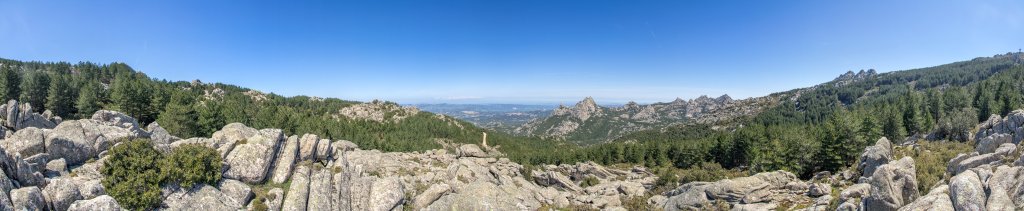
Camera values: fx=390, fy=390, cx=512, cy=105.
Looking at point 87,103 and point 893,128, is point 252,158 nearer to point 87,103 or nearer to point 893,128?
point 87,103

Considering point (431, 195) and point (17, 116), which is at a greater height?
point (17, 116)

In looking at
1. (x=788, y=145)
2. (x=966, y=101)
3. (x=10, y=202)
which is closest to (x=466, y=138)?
(x=788, y=145)

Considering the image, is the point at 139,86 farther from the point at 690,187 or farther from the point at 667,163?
the point at 667,163

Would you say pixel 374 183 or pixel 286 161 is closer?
pixel 374 183

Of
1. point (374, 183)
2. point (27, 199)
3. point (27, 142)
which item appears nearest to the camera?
point (27, 199)

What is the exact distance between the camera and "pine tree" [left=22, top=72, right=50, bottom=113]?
3285 inches

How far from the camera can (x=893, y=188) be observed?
28.5 m

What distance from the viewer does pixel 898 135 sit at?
8819 centimetres

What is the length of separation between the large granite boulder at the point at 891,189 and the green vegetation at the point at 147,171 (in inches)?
2114

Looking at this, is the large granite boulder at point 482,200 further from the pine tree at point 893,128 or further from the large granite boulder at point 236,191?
the pine tree at point 893,128

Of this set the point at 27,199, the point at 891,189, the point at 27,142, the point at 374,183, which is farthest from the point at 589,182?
the point at 27,142

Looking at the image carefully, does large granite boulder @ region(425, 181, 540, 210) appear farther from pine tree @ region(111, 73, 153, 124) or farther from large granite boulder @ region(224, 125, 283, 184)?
pine tree @ region(111, 73, 153, 124)

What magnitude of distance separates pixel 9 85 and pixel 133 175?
3764 inches

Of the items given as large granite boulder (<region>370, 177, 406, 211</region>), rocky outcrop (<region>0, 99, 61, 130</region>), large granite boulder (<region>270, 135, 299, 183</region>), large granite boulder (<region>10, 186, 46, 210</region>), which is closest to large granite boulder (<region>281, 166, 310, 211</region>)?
large granite boulder (<region>270, 135, 299, 183</region>)
